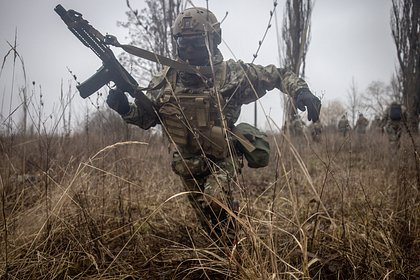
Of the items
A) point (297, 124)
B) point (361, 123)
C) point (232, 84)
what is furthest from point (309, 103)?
point (361, 123)

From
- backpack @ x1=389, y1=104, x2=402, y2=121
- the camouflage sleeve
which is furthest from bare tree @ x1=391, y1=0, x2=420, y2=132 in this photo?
the camouflage sleeve

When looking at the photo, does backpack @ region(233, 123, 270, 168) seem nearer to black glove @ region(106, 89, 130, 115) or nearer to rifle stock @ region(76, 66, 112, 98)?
black glove @ region(106, 89, 130, 115)

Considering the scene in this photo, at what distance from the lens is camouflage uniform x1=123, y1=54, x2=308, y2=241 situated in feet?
6.13

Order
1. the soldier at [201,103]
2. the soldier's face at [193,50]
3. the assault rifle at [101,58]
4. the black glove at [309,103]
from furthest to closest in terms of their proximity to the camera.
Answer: the soldier's face at [193,50] → the soldier at [201,103] → the black glove at [309,103] → the assault rifle at [101,58]

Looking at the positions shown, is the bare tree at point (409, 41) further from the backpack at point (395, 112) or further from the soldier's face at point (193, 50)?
the soldier's face at point (193, 50)

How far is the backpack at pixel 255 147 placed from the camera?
6.50 ft

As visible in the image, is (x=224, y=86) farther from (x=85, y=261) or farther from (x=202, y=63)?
(x=85, y=261)

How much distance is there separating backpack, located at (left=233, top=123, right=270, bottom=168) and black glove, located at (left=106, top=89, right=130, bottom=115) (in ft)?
2.34

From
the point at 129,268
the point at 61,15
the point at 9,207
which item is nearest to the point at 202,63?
the point at 61,15

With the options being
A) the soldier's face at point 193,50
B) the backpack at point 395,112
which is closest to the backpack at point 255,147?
the soldier's face at point 193,50

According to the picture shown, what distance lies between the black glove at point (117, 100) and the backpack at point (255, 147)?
713 mm

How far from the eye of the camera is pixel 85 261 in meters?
1.51

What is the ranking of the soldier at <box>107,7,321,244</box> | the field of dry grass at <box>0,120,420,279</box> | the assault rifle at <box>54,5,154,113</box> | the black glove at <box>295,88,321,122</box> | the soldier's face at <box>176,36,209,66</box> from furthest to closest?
the soldier's face at <box>176,36,209,66</box> < the soldier at <box>107,7,321,244</box> < the black glove at <box>295,88,321,122</box> < the assault rifle at <box>54,5,154,113</box> < the field of dry grass at <box>0,120,420,279</box>

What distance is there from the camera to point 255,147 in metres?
1.98
